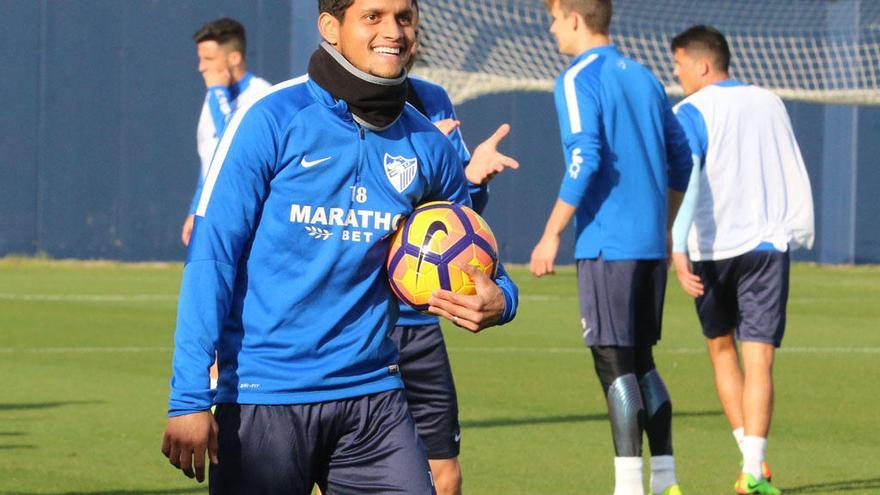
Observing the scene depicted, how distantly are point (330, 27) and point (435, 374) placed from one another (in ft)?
6.23

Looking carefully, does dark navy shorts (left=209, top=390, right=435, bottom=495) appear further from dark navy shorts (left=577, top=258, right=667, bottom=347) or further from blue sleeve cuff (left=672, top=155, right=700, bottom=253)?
blue sleeve cuff (left=672, top=155, right=700, bottom=253)

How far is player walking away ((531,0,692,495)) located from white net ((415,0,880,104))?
10550 mm

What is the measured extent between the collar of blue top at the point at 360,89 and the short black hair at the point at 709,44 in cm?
440

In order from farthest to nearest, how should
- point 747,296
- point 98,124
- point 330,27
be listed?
1. point 98,124
2. point 747,296
3. point 330,27

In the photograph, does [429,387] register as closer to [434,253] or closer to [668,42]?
[434,253]

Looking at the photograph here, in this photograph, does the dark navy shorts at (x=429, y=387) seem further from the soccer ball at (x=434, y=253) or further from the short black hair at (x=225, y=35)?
the short black hair at (x=225, y=35)

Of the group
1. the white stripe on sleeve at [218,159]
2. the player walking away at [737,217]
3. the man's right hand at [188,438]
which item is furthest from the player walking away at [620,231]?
the man's right hand at [188,438]

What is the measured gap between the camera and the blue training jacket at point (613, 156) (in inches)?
275

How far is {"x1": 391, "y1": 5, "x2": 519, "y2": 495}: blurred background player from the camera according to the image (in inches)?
233

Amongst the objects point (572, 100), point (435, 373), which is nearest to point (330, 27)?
point (435, 373)

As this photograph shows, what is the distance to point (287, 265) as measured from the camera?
4.20 m

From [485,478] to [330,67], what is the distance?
12.3 feet

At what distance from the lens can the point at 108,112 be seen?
2519 centimetres

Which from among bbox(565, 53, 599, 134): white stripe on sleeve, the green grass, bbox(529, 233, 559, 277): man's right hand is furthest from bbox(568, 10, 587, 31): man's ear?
the green grass
